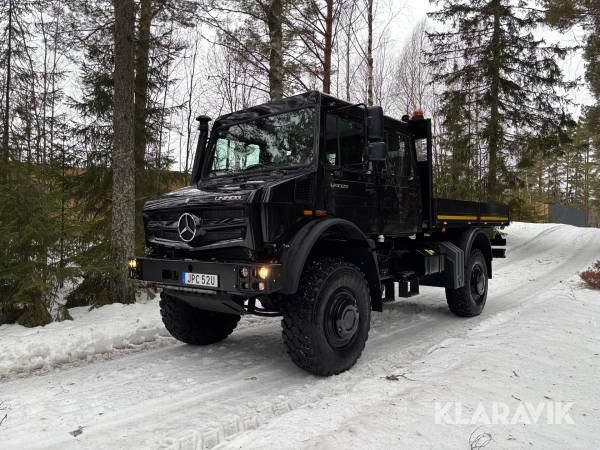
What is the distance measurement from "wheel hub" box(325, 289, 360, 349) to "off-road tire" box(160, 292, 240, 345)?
181cm

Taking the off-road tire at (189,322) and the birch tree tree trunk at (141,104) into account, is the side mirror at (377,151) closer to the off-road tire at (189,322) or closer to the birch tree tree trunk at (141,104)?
the off-road tire at (189,322)

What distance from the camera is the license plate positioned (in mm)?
3739

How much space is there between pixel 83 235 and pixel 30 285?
1261mm

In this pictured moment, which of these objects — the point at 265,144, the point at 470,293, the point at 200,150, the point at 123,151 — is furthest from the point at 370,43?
the point at 265,144

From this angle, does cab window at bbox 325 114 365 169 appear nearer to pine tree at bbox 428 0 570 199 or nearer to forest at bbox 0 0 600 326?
forest at bbox 0 0 600 326

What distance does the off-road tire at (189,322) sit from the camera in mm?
4941

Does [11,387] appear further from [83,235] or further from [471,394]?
[471,394]

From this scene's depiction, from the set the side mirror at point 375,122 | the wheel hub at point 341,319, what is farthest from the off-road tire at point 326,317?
the side mirror at point 375,122

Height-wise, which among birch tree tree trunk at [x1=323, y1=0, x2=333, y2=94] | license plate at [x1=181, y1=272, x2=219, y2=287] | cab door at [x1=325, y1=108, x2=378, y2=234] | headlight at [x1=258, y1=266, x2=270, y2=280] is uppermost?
birch tree tree trunk at [x1=323, y1=0, x2=333, y2=94]

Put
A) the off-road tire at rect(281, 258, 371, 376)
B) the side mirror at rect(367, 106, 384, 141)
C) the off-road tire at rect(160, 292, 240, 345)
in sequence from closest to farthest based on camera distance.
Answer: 1. the off-road tire at rect(281, 258, 371, 376)
2. the side mirror at rect(367, 106, 384, 141)
3. the off-road tire at rect(160, 292, 240, 345)

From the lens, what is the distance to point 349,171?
4.60 m

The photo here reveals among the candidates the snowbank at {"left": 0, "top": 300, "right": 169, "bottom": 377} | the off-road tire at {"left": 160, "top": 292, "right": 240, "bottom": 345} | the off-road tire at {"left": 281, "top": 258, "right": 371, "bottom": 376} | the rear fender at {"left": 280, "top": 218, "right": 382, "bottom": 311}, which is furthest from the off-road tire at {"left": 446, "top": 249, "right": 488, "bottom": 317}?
the snowbank at {"left": 0, "top": 300, "right": 169, "bottom": 377}

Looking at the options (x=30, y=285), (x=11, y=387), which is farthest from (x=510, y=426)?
(x=30, y=285)

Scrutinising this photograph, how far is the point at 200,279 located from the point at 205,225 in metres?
0.50
